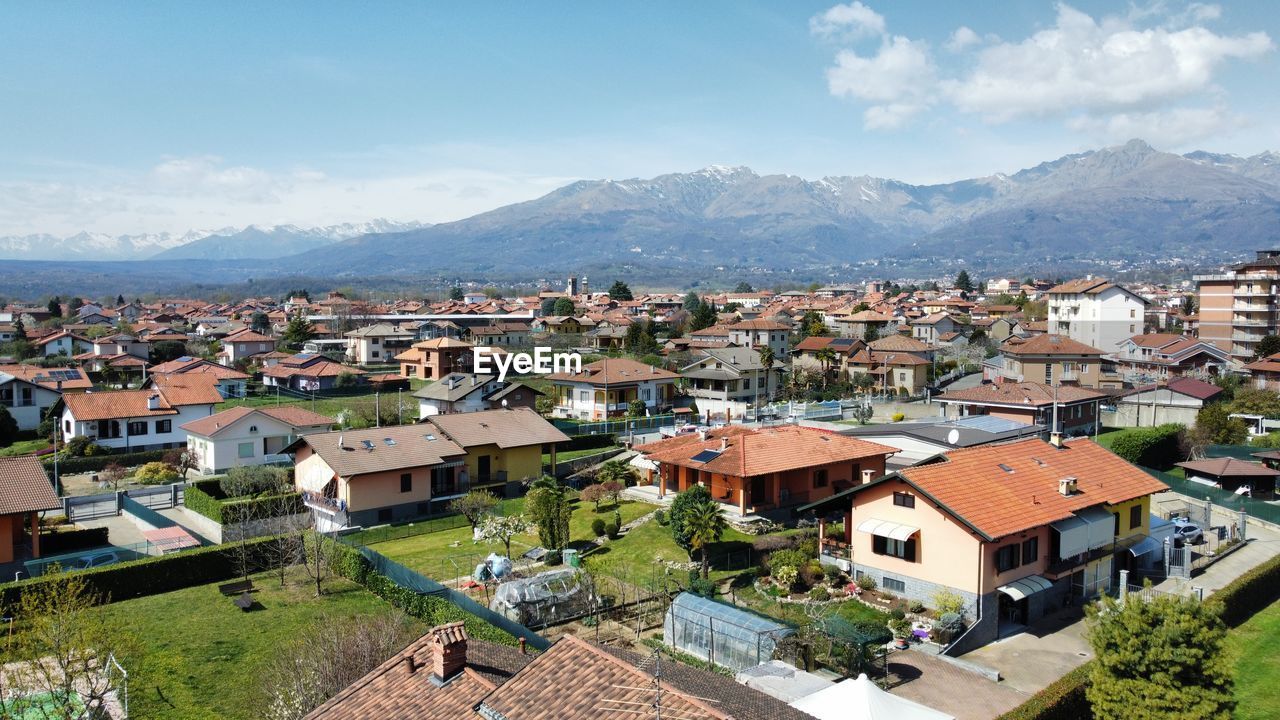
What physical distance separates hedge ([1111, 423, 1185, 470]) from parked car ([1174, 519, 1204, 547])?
14479 millimetres

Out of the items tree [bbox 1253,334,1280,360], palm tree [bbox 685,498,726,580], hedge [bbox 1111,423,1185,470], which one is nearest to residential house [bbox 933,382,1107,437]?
hedge [bbox 1111,423,1185,470]

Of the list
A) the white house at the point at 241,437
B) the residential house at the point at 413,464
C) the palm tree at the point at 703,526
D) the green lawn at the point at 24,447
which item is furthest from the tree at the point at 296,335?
the palm tree at the point at 703,526

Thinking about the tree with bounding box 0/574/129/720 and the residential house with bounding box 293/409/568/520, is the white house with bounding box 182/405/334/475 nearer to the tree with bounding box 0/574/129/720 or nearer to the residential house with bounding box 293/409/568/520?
the residential house with bounding box 293/409/568/520

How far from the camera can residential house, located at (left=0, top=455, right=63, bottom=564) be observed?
28.6 m

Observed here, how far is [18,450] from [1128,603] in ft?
195

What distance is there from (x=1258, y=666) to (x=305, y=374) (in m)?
71.5

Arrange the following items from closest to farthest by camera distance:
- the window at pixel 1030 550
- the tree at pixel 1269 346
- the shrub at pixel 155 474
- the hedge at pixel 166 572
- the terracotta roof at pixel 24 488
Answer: the window at pixel 1030 550, the hedge at pixel 166 572, the terracotta roof at pixel 24 488, the shrub at pixel 155 474, the tree at pixel 1269 346

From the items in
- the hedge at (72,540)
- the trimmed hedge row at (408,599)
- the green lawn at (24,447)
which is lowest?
the green lawn at (24,447)

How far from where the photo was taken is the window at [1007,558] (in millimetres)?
22694

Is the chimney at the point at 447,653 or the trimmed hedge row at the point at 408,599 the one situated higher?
the chimney at the point at 447,653

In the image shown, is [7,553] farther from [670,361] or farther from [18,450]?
[670,361]

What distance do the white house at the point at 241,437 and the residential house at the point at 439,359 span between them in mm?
33122

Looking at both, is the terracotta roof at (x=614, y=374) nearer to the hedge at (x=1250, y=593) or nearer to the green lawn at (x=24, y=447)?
the green lawn at (x=24, y=447)

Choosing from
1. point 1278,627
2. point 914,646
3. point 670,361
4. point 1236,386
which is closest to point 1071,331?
point 1236,386
